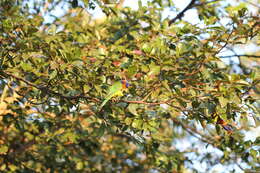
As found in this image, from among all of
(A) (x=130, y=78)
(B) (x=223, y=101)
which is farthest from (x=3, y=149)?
(B) (x=223, y=101)

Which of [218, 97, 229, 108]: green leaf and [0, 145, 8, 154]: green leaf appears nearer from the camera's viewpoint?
[218, 97, 229, 108]: green leaf

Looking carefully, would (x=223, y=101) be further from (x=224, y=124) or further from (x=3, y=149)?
(x=3, y=149)

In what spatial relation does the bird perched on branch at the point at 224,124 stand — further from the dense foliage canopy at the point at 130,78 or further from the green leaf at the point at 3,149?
the green leaf at the point at 3,149

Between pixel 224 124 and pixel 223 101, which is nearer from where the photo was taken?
pixel 223 101

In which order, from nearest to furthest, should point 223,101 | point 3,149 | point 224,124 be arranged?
point 223,101 < point 224,124 < point 3,149

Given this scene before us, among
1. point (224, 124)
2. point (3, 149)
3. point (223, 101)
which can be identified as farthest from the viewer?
point (3, 149)

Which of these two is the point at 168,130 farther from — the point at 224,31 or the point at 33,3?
the point at 224,31

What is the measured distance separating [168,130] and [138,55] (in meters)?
2.82

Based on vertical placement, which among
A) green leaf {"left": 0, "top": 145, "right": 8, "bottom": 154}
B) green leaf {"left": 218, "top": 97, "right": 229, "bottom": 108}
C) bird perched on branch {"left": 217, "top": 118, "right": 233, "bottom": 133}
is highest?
green leaf {"left": 218, "top": 97, "right": 229, "bottom": 108}

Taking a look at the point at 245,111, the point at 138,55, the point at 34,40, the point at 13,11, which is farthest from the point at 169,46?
the point at 13,11

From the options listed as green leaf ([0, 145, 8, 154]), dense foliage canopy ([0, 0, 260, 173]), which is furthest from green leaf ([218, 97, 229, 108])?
green leaf ([0, 145, 8, 154])

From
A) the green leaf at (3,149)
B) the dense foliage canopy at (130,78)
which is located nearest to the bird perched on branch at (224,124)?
the dense foliage canopy at (130,78)

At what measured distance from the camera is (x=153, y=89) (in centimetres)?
167

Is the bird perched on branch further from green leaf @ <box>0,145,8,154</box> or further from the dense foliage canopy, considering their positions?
green leaf @ <box>0,145,8,154</box>
